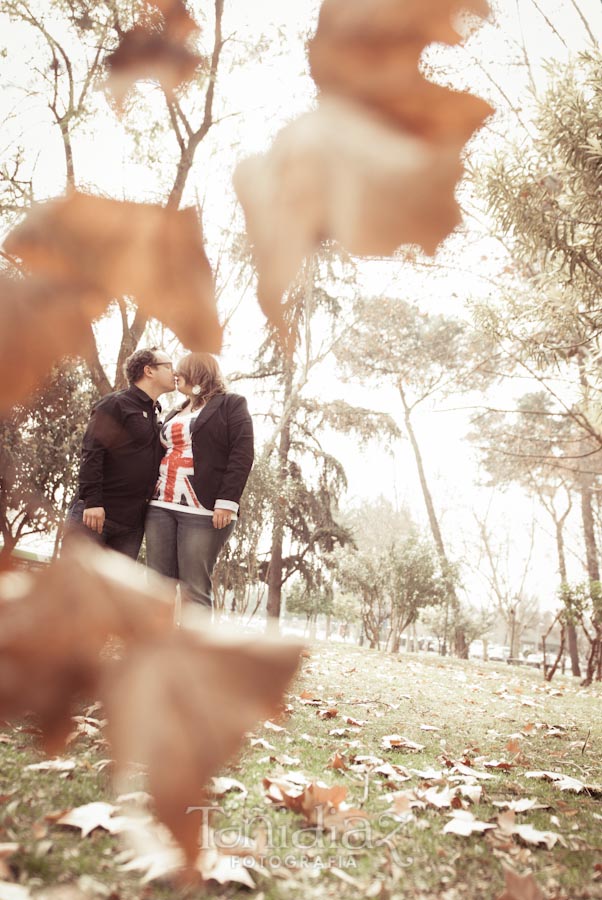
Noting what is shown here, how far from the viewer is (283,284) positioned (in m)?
0.25

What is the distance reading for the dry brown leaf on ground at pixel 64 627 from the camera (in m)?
0.18

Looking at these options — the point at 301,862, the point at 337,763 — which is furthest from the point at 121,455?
the point at 337,763

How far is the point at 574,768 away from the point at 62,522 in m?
2.64

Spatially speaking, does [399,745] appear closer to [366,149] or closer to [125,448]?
[125,448]

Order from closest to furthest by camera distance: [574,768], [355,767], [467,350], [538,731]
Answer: [355,767], [574,768], [538,731], [467,350]

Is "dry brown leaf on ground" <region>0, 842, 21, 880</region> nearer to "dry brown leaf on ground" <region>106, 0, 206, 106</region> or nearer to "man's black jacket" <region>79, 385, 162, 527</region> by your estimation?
"man's black jacket" <region>79, 385, 162, 527</region>

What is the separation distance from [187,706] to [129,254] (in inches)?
6.5

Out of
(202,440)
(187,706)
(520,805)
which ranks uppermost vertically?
(202,440)

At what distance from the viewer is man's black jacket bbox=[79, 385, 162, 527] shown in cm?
30

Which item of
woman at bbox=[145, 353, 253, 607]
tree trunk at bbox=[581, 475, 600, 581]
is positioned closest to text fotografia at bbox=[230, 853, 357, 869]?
woman at bbox=[145, 353, 253, 607]

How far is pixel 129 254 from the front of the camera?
9.3 inches

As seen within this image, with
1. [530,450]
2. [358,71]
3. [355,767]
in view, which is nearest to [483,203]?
[358,71]

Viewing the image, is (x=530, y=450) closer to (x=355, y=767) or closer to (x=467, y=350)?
(x=467, y=350)

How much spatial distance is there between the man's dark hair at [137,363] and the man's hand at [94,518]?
0.23ft
